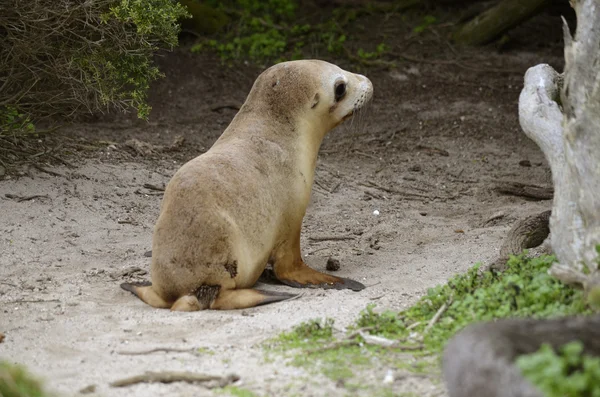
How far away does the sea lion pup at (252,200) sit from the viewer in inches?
226

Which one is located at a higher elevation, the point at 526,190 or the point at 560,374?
the point at 560,374

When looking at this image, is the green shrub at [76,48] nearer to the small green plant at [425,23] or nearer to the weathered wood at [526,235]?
the weathered wood at [526,235]

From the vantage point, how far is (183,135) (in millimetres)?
10414

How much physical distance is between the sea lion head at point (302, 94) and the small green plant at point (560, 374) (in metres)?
3.80

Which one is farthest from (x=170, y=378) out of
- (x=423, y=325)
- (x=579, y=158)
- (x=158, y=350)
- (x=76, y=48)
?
(x=76, y=48)

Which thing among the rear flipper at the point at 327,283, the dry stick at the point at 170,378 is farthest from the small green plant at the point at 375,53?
the dry stick at the point at 170,378

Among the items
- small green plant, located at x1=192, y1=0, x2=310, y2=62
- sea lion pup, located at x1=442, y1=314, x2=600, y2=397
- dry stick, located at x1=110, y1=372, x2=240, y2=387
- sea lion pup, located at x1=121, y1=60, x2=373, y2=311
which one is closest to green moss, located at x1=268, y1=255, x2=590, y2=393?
dry stick, located at x1=110, y1=372, x2=240, y2=387

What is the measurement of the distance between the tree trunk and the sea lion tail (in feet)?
8.09

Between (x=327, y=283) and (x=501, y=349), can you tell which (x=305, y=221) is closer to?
(x=327, y=283)

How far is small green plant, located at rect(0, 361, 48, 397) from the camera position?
3.66 m

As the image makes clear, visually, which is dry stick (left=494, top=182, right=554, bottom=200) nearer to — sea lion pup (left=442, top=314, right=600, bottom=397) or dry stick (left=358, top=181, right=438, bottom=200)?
dry stick (left=358, top=181, right=438, bottom=200)

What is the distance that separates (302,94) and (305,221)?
196 centimetres

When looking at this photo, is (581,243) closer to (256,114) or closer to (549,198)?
(256,114)

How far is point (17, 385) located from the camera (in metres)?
3.70
